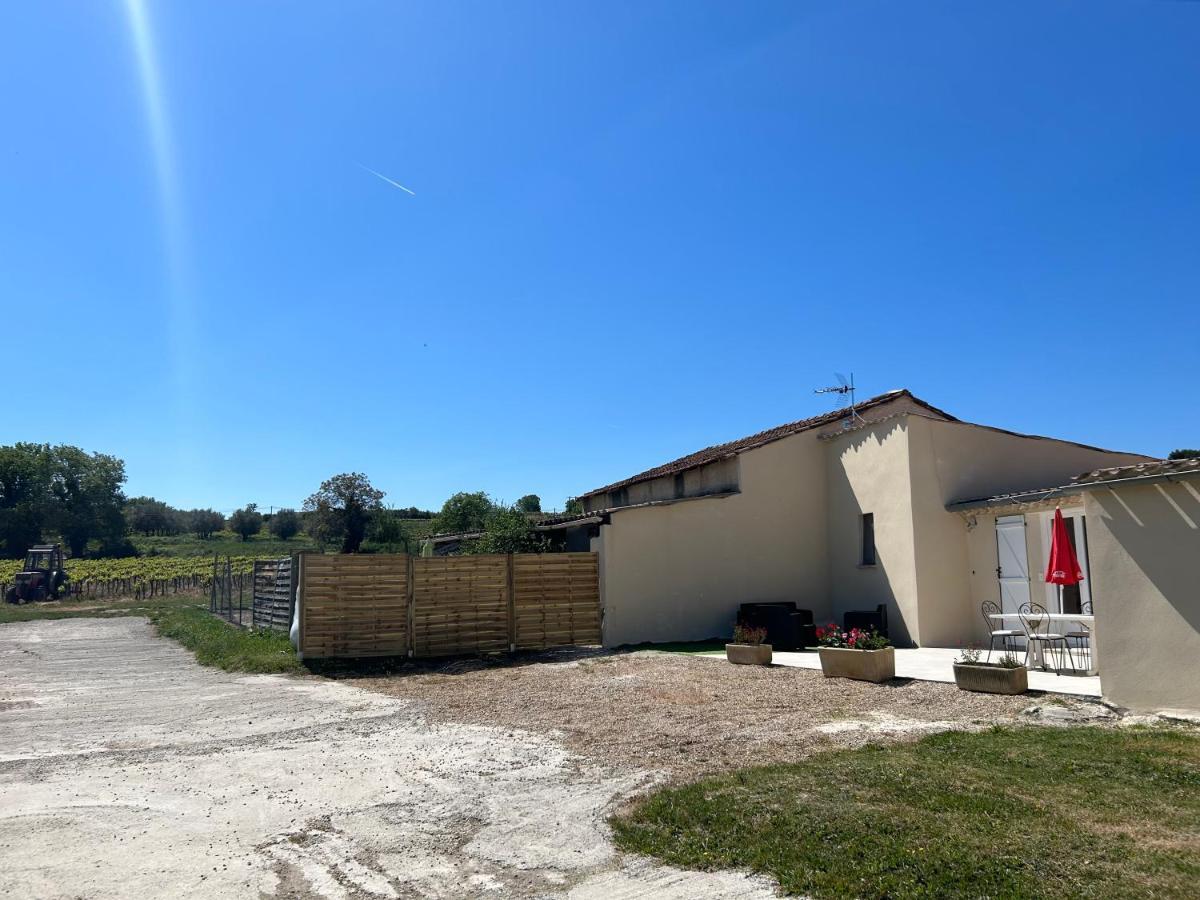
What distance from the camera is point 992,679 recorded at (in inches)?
364

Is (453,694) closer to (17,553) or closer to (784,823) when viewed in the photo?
(784,823)

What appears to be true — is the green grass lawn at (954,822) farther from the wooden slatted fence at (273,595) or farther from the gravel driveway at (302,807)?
the wooden slatted fence at (273,595)

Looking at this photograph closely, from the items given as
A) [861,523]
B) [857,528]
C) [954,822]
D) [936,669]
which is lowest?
[936,669]

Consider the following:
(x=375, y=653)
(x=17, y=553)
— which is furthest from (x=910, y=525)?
(x=17, y=553)

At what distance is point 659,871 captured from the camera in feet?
14.7

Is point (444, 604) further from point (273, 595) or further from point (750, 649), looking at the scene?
point (273, 595)

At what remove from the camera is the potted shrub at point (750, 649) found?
12820 mm

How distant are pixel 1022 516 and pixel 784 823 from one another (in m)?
10.5

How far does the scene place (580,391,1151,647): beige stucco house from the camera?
47.4 ft

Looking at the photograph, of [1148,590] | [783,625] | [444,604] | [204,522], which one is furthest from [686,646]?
[204,522]

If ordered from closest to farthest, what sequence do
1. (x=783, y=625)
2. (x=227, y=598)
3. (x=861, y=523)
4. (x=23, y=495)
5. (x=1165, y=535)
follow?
(x=1165, y=535), (x=783, y=625), (x=861, y=523), (x=227, y=598), (x=23, y=495)

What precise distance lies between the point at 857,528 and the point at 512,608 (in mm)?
7529

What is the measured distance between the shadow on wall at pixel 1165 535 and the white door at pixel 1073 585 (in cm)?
466

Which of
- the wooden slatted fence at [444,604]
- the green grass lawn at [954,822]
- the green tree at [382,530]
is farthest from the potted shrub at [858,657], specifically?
the green tree at [382,530]
